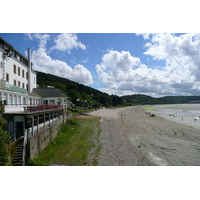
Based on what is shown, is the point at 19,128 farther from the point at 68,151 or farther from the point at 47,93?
the point at 47,93

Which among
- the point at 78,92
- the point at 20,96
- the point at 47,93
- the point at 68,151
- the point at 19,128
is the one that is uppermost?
the point at 78,92

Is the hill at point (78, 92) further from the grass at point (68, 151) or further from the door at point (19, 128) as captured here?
the door at point (19, 128)

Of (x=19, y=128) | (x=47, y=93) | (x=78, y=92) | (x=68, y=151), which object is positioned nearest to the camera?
(x=19, y=128)

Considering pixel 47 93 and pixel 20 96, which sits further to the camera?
pixel 47 93

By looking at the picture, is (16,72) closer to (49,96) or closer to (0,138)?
(49,96)

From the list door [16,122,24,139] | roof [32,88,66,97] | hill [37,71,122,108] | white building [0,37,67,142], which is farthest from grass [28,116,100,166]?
hill [37,71,122,108]

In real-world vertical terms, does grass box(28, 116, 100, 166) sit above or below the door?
below

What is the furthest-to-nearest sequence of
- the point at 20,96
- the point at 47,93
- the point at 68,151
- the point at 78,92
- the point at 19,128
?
1. the point at 78,92
2. the point at 47,93
3. the point at 20,96
4. the point at 68,151
5. the point at 19,128

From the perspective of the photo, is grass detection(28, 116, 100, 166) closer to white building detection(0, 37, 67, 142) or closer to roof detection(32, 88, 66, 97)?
white building detection(0, 37, 67, 142)

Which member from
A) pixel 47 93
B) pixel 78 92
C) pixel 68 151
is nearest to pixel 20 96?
pixel 68 151

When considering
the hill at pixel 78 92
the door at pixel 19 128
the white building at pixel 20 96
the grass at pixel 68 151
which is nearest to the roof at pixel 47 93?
the white building at pixel 20 96

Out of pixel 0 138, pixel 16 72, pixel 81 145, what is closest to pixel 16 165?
pixel 0 138

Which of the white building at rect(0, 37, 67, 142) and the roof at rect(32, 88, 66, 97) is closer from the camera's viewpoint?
the white building at rect(0, 37, 67, 142)
